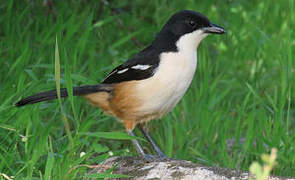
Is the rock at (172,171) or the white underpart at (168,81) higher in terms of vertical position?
the white underpart at (168,81)

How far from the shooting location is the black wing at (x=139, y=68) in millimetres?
4152

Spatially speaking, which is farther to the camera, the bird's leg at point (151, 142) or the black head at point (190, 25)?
the bird's leg at point (151, 142)

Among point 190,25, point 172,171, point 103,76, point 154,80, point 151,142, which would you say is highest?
point 190,25

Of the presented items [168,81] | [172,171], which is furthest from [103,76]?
[172,171]

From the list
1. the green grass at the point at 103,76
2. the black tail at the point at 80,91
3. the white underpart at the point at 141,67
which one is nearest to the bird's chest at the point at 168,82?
the white underpart at the point at 141,67

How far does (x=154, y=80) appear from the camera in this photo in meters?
4.05

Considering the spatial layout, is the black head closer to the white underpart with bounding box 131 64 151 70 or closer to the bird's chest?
the bird's chest

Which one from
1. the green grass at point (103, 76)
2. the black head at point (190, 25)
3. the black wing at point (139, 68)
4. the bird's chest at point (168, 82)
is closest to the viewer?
the green grass at point (103, 76)

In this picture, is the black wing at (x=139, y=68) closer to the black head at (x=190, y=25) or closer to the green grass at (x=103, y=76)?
the black head at (x=190, y=25)

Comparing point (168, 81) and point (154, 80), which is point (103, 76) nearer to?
point (154, 80)

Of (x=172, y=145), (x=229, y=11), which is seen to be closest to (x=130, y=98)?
(x=172, y=145)

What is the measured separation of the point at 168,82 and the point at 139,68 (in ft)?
1.17

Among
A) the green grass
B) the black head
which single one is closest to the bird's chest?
the black head

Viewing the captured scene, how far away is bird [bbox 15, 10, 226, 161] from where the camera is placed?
158 inches
